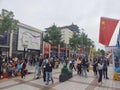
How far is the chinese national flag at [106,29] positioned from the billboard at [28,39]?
80.0 ft

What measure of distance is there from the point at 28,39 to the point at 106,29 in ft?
88.0

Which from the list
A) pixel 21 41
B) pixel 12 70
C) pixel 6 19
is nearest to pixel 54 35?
pixel 21 41

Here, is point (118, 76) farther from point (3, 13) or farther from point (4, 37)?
point (4, 37)

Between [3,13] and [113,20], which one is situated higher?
[3,13]

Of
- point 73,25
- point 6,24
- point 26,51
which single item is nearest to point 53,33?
point 26,51

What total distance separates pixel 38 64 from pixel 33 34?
26686mm

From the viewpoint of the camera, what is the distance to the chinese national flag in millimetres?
11227

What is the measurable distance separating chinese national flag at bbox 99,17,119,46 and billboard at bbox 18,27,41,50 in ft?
80.0

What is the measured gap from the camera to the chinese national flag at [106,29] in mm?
11227

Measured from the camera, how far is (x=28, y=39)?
120 feet

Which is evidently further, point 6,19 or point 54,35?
point 54,35

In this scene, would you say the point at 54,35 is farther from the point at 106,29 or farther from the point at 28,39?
the point at 106,29

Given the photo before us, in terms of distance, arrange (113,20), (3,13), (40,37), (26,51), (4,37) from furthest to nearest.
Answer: (40,37), (26,51), (4,37), (3,13), (113,20)

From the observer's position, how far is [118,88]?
10.0 metres
